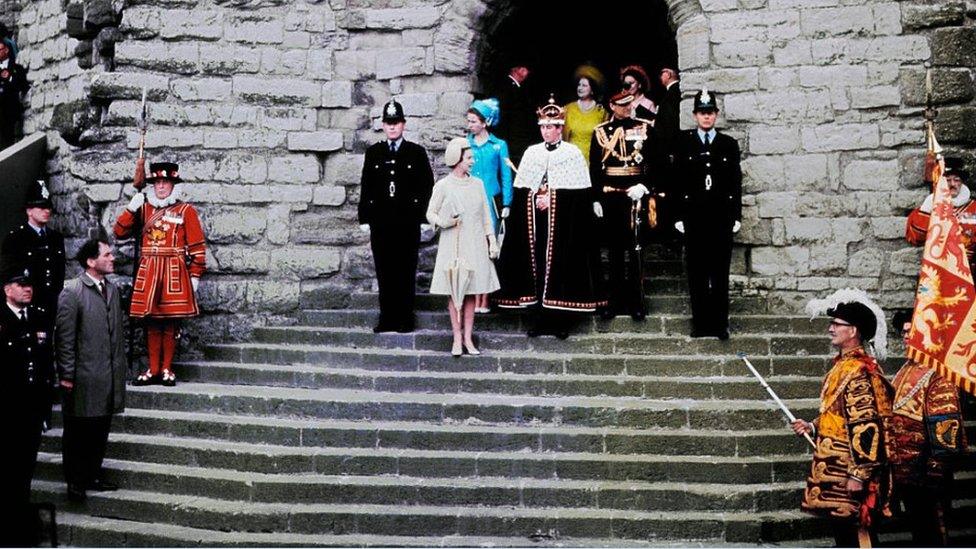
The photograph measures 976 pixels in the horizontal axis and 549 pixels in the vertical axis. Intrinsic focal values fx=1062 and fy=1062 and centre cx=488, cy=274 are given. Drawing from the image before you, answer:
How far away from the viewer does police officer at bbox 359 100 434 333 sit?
889 centimetres

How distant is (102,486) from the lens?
7.34 meters

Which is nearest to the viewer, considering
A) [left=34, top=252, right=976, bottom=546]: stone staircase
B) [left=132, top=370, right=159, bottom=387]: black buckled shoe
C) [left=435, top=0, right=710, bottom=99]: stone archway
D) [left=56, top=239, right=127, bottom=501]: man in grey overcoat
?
[left=34, top=252, right=976, bottom=546]: stone staircase

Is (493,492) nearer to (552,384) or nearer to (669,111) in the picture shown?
(552,384)

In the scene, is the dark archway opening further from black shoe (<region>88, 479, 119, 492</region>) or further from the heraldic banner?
black shoe (<region>88, 479, 119, 492</region>)

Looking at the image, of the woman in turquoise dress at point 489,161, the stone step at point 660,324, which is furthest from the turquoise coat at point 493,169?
the stone step at point 660,324

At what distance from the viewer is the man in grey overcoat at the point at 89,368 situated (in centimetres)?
705

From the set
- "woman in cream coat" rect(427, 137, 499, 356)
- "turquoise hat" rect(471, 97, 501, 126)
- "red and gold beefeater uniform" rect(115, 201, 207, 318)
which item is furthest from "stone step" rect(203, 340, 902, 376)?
"turquoise hat" rect(471, 97, 501, 126)

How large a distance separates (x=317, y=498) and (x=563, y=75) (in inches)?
303

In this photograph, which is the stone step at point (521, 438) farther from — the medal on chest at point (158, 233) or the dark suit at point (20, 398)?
the medal on chest at point (158, 233)

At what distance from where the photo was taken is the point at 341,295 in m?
9.70

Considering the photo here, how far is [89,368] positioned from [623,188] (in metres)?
4.38

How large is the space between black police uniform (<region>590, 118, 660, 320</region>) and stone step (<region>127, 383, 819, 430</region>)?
1305 mm

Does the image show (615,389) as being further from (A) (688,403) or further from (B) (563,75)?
(B) (563,75)

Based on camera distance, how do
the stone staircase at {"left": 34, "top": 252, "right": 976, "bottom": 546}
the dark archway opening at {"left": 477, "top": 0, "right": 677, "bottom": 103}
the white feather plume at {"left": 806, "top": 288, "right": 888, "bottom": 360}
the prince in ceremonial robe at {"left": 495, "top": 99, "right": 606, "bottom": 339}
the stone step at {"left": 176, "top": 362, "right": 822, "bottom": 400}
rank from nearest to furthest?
1. the white feather plume at {"left": 806, "top": 288, "right": 888, "bottom": 360}
2. the stone staircase at {"left": 34, "top": 252, "right": 976, "bottom": 546}
3. the stone step at {"left": 176, "top": 362, "right": 822, "bottom": 400}
4. the prince in ceremonial robe at {"left": 495, "top": 99, "right": 606, "bottom": 339}
5. the dark archway opening at {"left": 477, "top": 0, "right": 677, "bottom": 103}
